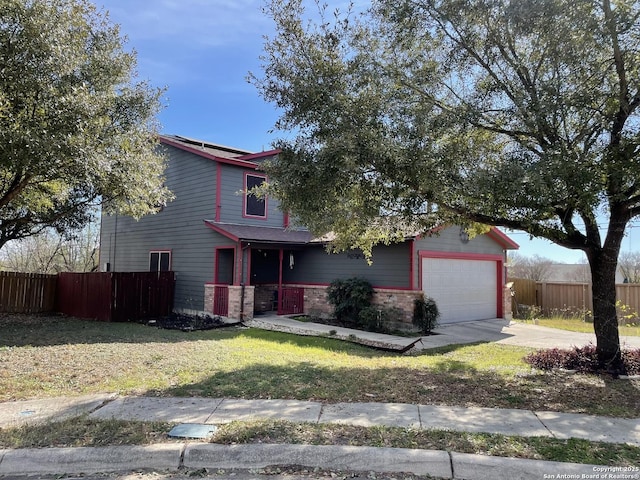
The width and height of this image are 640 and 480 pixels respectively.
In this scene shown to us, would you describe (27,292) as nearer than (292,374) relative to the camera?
No

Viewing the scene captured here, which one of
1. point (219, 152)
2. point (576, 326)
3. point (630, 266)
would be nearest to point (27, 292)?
point (219, 152)

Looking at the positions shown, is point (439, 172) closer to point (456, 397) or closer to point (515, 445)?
point (456, 397)

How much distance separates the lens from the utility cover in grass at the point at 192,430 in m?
4.23

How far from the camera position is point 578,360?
7.77 m

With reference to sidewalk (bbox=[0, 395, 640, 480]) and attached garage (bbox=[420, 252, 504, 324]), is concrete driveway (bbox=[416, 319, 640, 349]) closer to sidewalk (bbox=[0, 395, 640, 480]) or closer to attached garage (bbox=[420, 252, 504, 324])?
attached garage (bbox=[420, 252, 504, 324])

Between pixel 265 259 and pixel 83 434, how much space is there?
12843 mm

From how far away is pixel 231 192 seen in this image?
51.5 feet

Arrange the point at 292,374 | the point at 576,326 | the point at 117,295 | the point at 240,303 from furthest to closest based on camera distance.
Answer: the point at 576,326 < the point at 117,295 < the point at 240,303 < the point at 292,374

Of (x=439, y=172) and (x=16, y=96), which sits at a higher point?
(x=16, y=96)

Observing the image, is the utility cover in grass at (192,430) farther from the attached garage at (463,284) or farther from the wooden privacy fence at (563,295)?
the wooden privacy fence at (563,295)

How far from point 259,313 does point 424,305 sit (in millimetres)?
6085

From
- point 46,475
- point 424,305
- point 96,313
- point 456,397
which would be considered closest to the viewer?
point 46,475

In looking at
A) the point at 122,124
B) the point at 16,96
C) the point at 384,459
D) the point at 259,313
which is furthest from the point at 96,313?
the point at 384,459

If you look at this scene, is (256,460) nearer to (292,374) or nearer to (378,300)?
(292,374)
